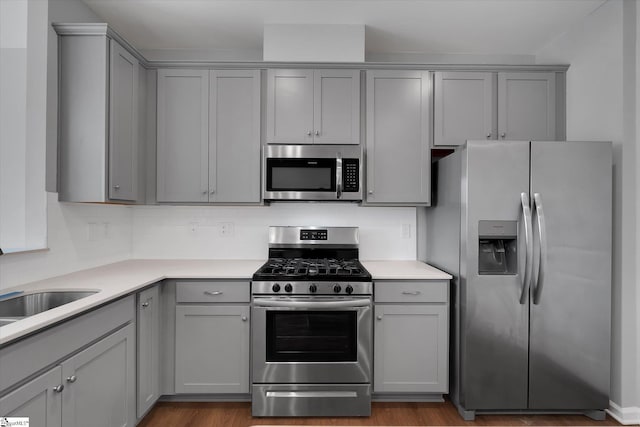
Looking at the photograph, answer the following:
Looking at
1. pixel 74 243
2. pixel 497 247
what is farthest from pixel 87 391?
pixel 497 247

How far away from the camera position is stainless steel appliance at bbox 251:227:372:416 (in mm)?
2320

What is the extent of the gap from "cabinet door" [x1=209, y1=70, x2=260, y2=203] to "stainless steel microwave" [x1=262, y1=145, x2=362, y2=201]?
0.41 feet

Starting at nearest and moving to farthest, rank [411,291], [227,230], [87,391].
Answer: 1. [87,391]
2. [411,291]
3. [227,230]

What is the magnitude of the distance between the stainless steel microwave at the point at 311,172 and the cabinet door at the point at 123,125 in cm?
93

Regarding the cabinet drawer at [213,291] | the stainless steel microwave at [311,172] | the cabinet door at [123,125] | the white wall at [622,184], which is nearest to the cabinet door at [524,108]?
the white wall at [622,184]

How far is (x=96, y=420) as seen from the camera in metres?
1.68

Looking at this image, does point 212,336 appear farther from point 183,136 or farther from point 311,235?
point 183,136

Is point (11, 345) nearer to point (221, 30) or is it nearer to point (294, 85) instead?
point (294, 85)

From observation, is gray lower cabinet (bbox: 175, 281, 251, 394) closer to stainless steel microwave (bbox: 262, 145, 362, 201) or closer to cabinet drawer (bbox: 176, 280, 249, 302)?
cabinet drawer (bbox: 176, 280, 249, 302)

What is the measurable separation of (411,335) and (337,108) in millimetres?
1740


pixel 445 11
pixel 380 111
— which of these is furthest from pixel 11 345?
pixel 445 11

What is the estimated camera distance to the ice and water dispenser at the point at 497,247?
89.1 inches

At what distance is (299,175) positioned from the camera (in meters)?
2.74

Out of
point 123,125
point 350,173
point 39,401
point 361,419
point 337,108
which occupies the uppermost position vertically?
point 337,108
